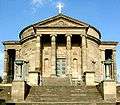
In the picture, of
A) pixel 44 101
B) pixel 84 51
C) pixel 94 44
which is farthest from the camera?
pixel 94 44

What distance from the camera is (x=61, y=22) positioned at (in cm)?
4306

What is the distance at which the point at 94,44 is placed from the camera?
149ft

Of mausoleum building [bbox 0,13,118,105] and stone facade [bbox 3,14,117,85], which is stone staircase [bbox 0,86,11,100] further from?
stone facade [bbox 3,14,117,85]

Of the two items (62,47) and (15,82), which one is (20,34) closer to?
(62,47)

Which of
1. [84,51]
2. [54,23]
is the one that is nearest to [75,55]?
[84,51]

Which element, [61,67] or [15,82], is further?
[61,67]

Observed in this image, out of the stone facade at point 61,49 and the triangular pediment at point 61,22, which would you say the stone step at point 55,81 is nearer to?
the stone facade at point 61,49

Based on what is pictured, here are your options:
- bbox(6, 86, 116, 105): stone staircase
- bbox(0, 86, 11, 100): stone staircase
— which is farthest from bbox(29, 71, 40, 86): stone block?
bbox(6, 86, 116, 105): stone staircase

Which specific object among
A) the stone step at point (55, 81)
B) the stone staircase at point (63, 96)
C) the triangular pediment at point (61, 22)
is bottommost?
the stone staircase at point (63, 96)

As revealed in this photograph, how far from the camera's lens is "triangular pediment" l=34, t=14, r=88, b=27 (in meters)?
42.4

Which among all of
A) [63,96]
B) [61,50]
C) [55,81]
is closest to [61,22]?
[61,50]

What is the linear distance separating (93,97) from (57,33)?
15.7m

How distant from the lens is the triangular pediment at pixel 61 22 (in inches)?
1670

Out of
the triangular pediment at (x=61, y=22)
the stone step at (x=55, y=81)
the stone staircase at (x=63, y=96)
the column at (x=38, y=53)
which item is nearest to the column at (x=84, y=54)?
the triangular pediment at (x=61, y=22)
